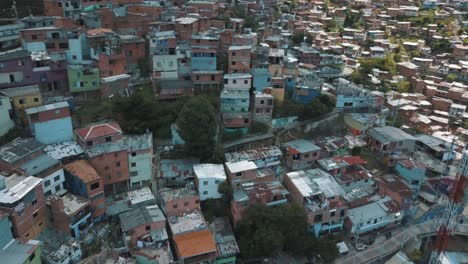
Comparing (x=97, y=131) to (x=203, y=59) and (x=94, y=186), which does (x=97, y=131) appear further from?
(x=203, y=59)

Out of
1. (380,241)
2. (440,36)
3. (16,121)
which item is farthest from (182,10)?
(440,36)

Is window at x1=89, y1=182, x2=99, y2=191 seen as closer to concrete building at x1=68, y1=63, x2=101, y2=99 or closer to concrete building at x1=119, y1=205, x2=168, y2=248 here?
concrete building at x1=119, y1=205, x2=168, y2=248

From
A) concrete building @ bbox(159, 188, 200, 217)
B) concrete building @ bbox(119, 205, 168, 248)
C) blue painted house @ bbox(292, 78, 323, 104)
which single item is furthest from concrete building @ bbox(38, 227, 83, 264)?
blue painted house @ bbox(292, 78, 323, 104)

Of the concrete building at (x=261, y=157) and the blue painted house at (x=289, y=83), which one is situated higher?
the blue painted house at (x=289, y=83)

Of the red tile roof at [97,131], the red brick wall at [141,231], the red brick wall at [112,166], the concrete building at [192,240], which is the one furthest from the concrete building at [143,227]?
the red tile roof at [97,131]

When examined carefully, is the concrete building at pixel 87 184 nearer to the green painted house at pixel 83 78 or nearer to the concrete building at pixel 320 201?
the green painted house at pixel 83 78

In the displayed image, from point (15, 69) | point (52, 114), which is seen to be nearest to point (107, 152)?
point (52, 114)
